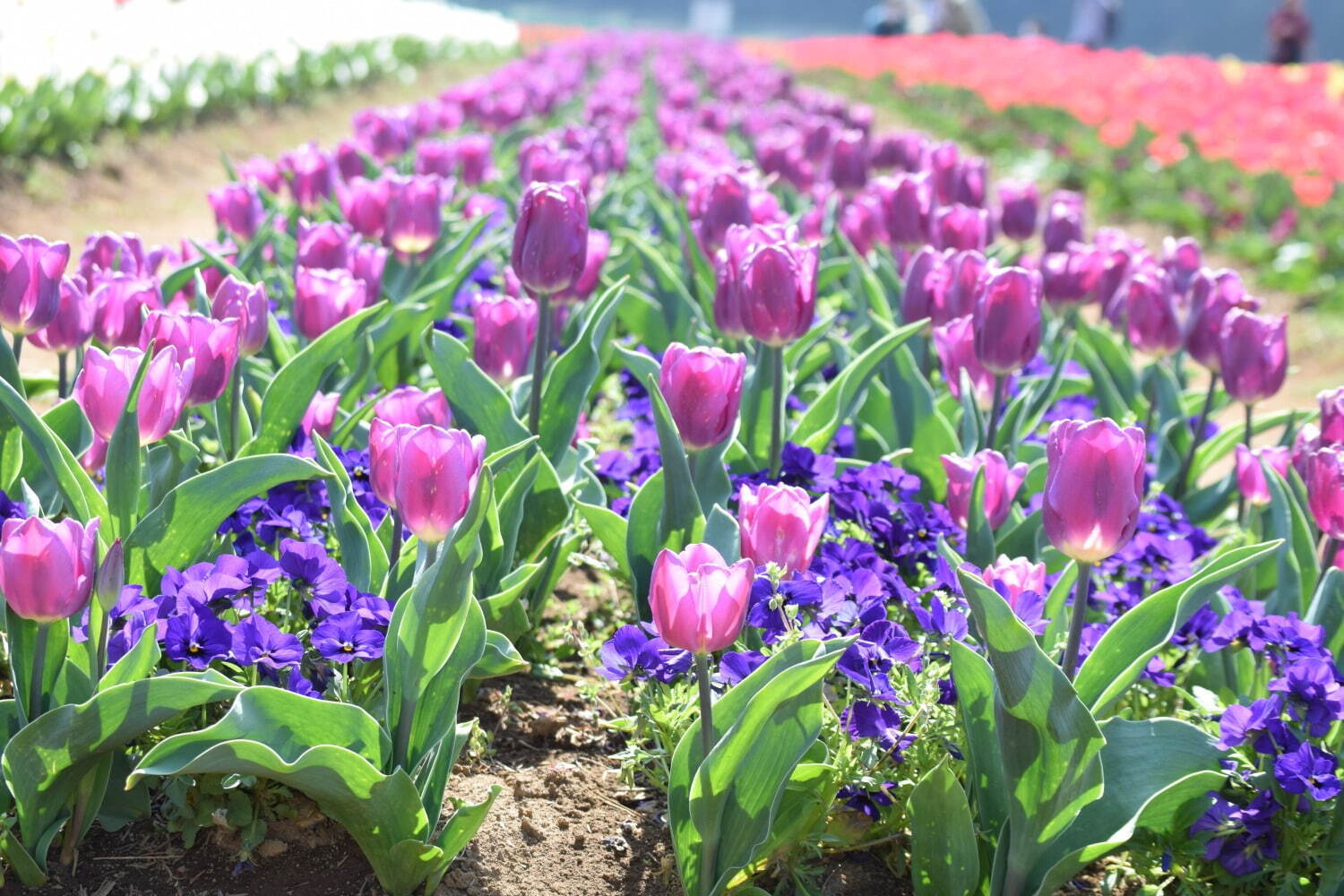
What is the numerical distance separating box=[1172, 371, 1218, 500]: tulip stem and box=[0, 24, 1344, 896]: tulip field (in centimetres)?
2

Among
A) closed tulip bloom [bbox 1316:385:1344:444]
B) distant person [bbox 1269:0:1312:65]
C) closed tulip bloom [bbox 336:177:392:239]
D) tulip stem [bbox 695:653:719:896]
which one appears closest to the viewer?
tulip stem [bbox 695:653:719:896]

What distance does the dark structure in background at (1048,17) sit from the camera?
36250mm

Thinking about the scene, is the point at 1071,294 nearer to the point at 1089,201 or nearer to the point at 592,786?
the point at 592,786

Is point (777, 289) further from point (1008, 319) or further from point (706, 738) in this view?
point (706, 738)

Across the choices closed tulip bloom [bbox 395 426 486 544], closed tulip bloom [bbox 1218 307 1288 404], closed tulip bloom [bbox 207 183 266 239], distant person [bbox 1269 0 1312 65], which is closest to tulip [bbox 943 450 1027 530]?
closed tulip bloom [bbox 1218 307 1288 404]

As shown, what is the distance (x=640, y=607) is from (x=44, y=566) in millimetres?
851

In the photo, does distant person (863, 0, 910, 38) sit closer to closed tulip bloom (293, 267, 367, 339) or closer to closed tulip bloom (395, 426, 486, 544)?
closed tulip bloom (293, 267, 367, 339)

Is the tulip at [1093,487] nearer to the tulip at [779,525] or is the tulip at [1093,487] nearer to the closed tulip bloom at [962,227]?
the tulip at [779,525]

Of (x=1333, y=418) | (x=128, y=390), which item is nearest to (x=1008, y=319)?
(x=1333, y=418)

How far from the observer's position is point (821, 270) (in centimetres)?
343

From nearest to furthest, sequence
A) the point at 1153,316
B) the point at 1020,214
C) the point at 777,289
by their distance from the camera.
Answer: the point at 777,289 < the point at 1153,316 < the point at 1020,214

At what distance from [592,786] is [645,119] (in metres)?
7.14

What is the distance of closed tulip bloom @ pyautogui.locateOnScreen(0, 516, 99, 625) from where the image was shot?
1.29 meters

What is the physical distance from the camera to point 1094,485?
54.9 inches
